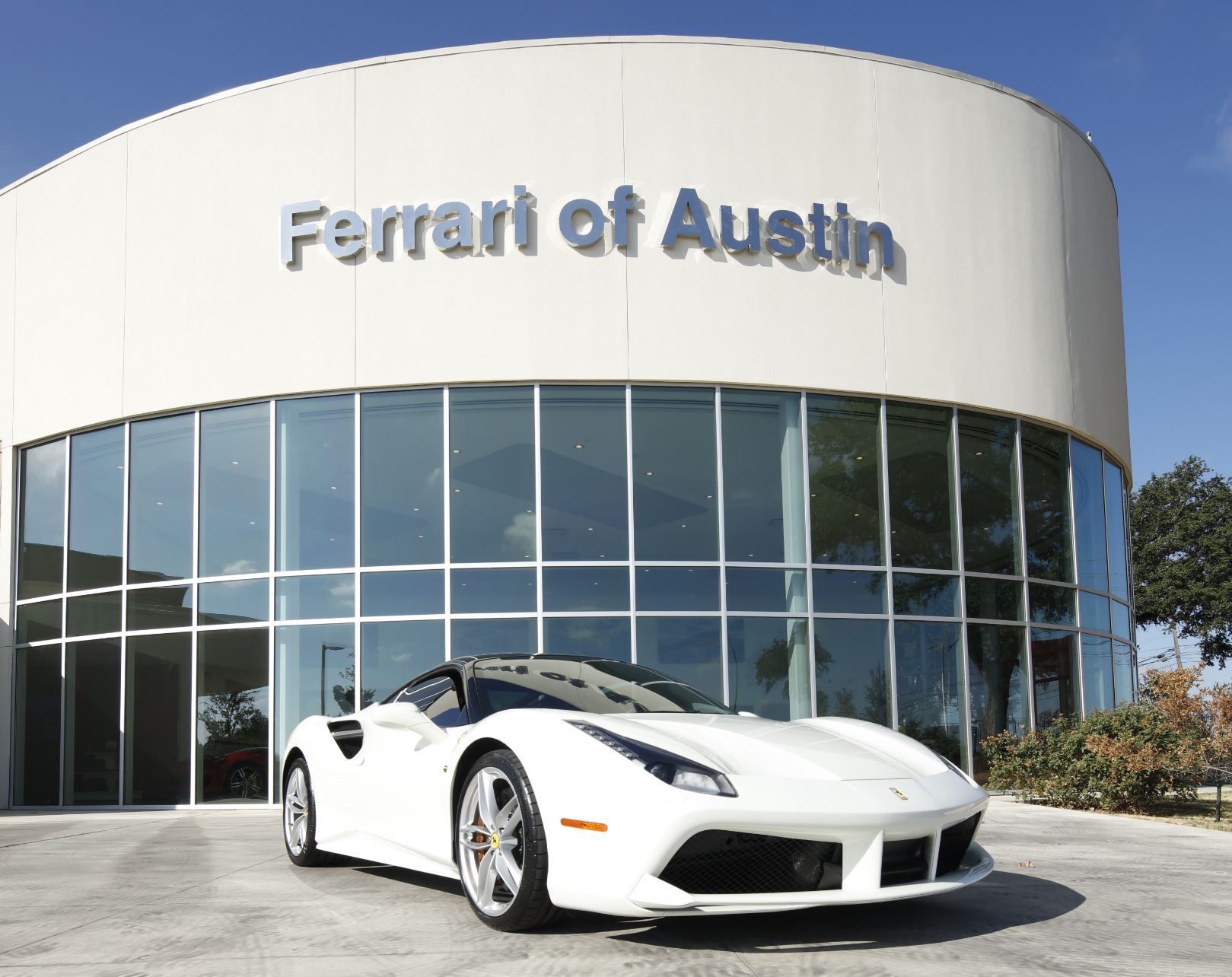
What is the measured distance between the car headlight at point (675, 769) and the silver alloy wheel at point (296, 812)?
3149 mm

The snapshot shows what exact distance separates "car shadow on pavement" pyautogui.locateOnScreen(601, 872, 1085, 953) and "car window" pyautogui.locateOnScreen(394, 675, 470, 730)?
1173 millimetres

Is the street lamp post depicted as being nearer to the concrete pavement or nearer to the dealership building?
the dealership building

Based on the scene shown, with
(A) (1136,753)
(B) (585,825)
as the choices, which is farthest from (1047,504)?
(B) (585,825)

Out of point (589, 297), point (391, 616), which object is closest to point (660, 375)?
point (589, 297)

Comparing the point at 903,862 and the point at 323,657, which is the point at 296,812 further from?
the point at 323,657

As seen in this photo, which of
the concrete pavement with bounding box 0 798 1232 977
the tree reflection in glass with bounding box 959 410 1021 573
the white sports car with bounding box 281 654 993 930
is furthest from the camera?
the tree reflection in glass with bounding box 959 410 1021 573

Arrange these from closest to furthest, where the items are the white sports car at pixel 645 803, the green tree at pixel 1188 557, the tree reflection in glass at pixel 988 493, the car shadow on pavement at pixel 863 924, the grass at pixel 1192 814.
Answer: the white sports car at pixel 645 803 < the car shadow on pavement at pixel 863 924 < the grass at pixel 1192 814 < the tree reflection in glass at pixel 988 493 < the green tree at pixel 1188 557

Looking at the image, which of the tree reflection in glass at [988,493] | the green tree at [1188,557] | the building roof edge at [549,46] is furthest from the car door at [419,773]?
the green tree at [1188,557]

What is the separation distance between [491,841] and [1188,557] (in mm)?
39283

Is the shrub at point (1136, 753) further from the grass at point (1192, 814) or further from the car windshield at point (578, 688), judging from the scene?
the car windshield at point (578, 688)

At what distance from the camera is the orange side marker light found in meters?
4.18

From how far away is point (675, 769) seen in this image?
4.21 m

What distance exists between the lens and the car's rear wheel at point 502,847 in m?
4.41

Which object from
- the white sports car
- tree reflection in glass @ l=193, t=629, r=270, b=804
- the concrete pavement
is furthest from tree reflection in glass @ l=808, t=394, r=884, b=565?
the white sports car
